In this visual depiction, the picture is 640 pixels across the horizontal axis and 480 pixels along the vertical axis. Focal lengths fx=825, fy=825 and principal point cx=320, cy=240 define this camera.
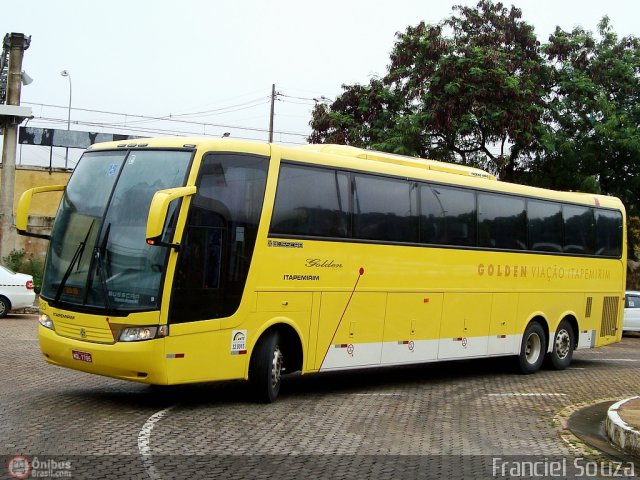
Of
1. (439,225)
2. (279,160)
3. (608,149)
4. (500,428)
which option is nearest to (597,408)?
(500,428)

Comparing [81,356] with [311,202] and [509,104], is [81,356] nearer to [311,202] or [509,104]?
[311,202]

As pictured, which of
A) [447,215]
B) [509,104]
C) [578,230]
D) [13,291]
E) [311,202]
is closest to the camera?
[311,202]

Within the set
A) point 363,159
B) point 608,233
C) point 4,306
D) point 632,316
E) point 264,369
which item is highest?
point 363,159

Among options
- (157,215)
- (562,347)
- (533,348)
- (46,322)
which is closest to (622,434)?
(157,215)

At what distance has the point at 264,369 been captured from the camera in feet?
34.9

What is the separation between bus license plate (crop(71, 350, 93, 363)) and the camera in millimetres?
9672

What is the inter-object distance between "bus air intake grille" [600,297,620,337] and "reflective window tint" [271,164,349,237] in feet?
29.0

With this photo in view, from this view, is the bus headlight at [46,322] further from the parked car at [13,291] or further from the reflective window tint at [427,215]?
the parked car at [13,291]

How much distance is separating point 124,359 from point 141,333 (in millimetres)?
356

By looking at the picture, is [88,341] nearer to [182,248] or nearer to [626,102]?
[182,248]

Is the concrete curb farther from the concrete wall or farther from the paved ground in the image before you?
the concrete wall

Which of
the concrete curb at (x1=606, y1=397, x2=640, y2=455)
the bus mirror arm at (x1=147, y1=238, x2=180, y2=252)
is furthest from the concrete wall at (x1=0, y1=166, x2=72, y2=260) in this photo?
the concrete curb at (x1=606, y1=397, x2=640, y2=455)

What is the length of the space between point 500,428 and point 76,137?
127 ft

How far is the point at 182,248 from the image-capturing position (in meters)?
9.76
